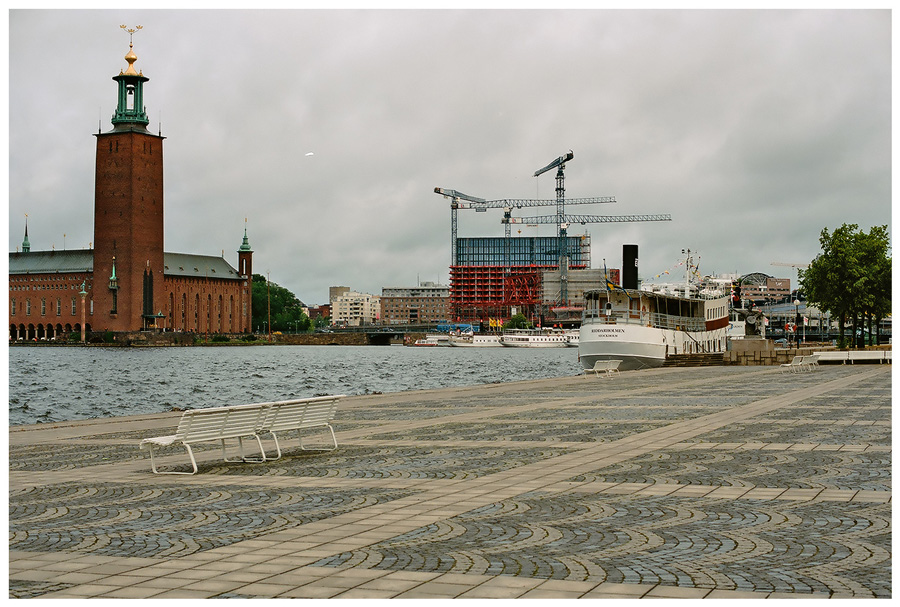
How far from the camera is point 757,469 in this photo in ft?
39.5

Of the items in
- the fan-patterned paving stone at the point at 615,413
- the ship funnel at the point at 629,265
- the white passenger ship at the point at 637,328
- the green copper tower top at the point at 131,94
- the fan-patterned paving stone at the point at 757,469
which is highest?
the green copper tower top at the point at 131,94

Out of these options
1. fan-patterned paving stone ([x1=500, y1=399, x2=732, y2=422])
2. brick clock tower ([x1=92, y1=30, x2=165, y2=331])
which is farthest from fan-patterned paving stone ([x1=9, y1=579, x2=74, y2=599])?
brick clock tower ([x1=92, y1=30, x2=165, y2=331])

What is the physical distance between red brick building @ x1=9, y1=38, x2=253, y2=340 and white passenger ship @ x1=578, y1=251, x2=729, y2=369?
11158 cm

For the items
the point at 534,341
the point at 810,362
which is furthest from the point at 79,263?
the point at 810,362

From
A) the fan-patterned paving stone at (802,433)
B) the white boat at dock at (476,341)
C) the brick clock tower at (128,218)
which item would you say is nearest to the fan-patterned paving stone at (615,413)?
the fan-patterned paving stone at (802,433)

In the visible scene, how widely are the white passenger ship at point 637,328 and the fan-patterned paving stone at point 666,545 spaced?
4580cm

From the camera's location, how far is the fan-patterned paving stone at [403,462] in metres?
12.1

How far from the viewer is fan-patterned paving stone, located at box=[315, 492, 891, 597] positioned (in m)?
6.91

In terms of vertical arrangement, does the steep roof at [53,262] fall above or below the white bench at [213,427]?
above

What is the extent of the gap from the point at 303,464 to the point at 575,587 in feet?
23.7

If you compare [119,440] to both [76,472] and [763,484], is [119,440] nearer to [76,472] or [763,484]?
[76,472]

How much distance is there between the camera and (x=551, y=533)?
8.34 m

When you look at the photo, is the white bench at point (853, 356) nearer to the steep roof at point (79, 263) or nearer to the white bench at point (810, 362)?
the white bench at point (810, 362)

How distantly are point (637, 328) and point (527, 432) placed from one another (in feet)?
129
